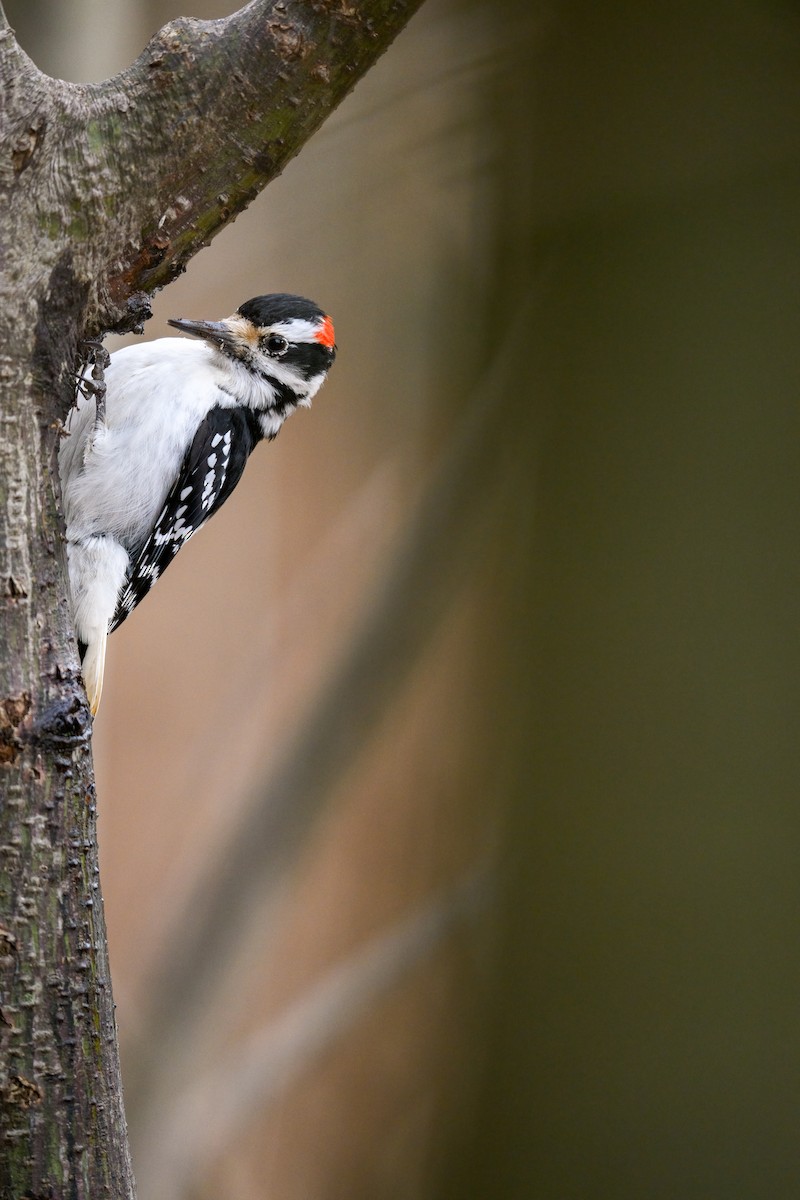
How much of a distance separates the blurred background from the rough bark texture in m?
1.55

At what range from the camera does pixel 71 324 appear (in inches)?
31.8

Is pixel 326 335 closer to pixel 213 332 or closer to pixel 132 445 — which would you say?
pixel 213 332

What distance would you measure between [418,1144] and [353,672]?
1.29m

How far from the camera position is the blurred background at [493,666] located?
7.39ft

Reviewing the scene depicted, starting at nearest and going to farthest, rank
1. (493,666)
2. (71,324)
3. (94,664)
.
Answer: (71,324) → (94,664) → (493,666)

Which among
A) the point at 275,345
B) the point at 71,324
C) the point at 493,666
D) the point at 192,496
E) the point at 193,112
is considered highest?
the point at 193,112

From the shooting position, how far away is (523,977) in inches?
104

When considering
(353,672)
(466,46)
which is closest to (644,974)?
(353,672)

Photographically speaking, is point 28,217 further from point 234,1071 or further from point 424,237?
point 234,1071

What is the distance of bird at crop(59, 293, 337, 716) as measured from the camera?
127 cm

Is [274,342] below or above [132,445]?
above

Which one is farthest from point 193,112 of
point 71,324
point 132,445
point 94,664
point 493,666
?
point 493,666

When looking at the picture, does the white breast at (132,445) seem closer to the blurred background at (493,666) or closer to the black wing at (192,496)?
the black wing at (192,496)

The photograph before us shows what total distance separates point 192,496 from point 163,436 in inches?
3.5
